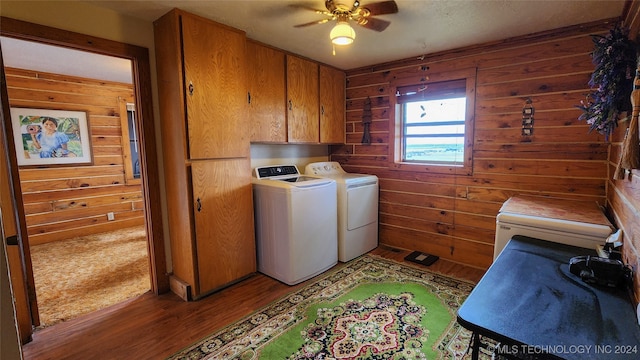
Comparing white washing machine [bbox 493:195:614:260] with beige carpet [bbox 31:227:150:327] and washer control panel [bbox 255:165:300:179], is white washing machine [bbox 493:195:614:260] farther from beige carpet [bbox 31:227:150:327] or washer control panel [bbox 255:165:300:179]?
beige carpet [bbox 31:227:150:327]

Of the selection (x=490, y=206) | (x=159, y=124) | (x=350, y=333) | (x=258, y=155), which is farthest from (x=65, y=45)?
(x=490, y=206)

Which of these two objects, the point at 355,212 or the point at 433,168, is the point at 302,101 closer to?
the point at 355,212

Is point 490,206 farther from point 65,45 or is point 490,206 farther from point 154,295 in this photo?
point 65,45

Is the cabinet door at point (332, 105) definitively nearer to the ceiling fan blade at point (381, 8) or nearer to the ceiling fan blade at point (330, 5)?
the ceiling fan blade at point (330, 5)

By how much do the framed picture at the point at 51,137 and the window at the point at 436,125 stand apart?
4.53m

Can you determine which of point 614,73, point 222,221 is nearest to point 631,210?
point 614,73

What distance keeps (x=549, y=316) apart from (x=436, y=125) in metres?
2.65

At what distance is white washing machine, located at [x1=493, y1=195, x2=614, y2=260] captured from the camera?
5.67 ft

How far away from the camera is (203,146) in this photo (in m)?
2.37

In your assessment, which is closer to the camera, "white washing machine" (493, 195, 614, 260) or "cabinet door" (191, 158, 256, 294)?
"white washing machine" (493, 195, 614, 260)

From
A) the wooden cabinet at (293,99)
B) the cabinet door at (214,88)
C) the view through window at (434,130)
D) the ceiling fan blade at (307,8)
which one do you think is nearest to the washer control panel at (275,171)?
the wooden cabinet at (293,99)

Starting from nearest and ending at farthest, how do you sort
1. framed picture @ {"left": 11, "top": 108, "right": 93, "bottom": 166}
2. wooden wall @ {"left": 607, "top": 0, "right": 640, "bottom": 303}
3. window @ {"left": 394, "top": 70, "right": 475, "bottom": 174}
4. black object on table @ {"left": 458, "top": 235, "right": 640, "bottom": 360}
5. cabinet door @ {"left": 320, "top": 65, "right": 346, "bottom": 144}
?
black object on table @ {"left": 458, "top": 235, "right": 640, "bottom": 360} < wooden wall @ {"left": 607, "top": 0, "right": 640, "bottom": 303} < window @ {"left": 394, "top": 70, "right": 475, "bottom": 174} < cabinet door @ {"left": 320, "top": 65, "right": 346, "bottom": 144} < framed picture @ {"left": 11, "top": 108, "right": 93, "bottom": 166}

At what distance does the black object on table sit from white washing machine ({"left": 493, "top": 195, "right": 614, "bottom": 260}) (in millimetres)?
465

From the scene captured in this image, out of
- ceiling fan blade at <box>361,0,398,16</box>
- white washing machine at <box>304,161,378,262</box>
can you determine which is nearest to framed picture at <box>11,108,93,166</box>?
white washing machine at <box>304,161,378,262</box>
